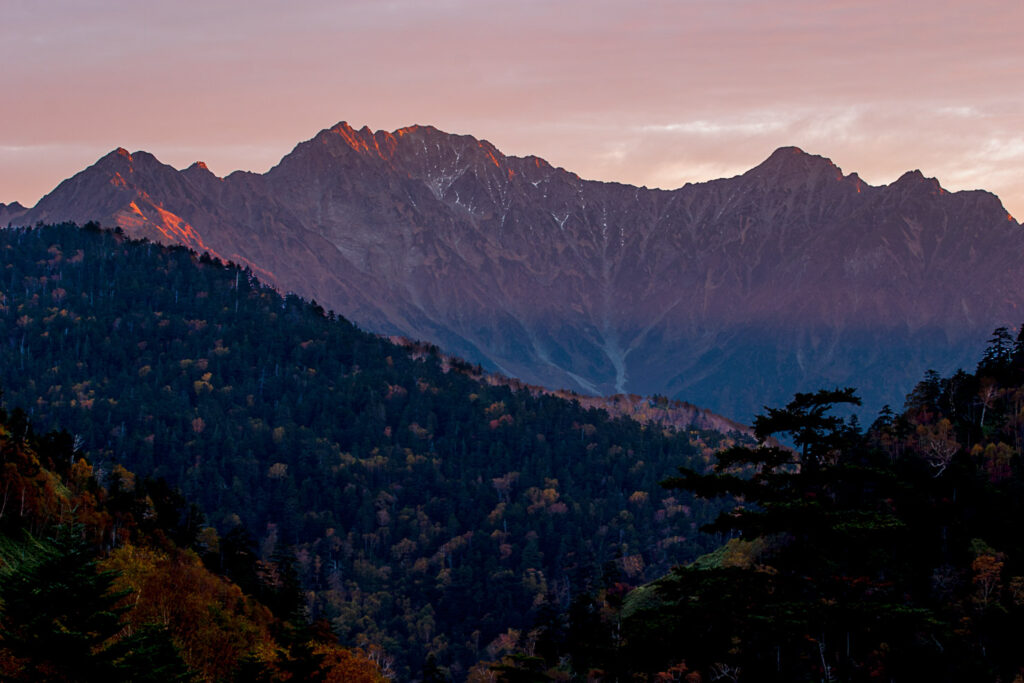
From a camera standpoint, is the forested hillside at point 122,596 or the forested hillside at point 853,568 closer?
the forested hillside at point 853,568

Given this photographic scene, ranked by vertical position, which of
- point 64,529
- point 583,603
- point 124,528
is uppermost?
point 64,529

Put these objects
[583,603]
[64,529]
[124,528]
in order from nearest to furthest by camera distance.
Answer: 1. [64,529]
2. [124,528]
3. [583,603]

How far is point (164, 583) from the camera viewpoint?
4594 inches

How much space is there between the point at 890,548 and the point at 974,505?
1219 centimetres

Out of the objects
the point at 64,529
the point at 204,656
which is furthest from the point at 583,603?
the point at 64,529

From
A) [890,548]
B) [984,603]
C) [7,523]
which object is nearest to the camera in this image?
[984,603]

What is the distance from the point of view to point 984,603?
3194 inches

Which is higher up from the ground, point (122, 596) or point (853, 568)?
point (853, 568)

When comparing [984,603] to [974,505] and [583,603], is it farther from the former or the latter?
[583,603]

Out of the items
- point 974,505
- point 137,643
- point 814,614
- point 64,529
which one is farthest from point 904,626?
point 974,505

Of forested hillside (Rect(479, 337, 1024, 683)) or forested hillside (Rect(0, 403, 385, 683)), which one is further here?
forested hillside (Rect(0, 403, 385, 683))

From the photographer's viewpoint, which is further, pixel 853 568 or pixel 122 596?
pixel 122 596

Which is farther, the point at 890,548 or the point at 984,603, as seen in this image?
the point at 890,548

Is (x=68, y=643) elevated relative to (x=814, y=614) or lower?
lower
